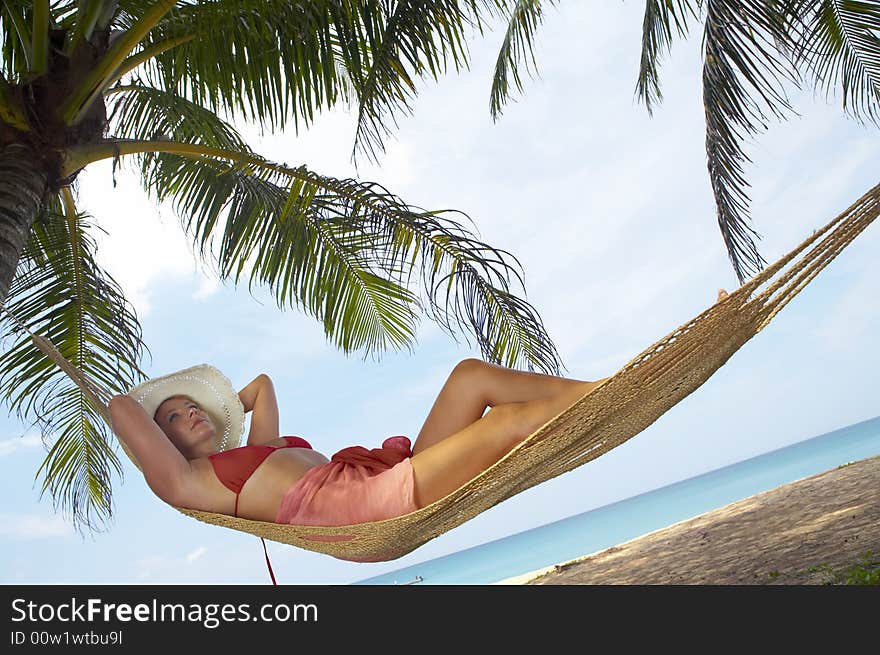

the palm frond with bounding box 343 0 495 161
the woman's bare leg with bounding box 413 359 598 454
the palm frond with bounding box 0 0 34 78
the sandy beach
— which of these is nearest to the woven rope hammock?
the woman's bare leg with bounding box 413 359 598 454

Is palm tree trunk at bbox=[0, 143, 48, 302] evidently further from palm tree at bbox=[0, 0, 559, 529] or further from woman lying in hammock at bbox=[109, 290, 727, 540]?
woman lying in hammock at bbox=[109, 290, 727, 540]

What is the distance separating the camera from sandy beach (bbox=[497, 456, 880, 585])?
16.4 feet

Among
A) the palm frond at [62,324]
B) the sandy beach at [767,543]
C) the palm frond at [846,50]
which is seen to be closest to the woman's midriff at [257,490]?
the palm frond at [62,324]

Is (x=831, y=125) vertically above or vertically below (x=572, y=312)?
above

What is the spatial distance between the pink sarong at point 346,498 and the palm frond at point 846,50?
80.1 inches

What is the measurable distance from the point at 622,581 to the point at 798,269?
5.19m

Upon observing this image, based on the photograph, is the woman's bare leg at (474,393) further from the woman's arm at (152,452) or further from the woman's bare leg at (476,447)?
the woman's arm at (152,452)

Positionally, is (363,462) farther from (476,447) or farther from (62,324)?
(62,324)

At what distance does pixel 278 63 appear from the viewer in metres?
3.01

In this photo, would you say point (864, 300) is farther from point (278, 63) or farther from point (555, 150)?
point (278, 63)

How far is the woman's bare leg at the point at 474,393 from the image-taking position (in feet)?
5.95

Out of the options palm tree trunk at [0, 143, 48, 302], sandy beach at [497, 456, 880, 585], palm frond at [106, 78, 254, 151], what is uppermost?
palm frond at [106, 78, 254, 151]

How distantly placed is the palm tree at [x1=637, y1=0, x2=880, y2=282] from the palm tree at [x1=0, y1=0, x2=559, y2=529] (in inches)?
34.9
